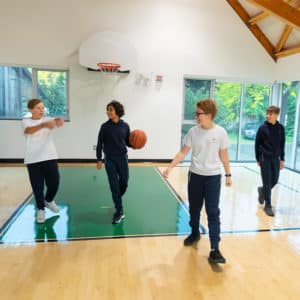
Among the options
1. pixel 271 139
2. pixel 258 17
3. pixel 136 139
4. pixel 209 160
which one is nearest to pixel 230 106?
pixel 258 17

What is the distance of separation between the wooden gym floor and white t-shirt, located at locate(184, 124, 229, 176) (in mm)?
894

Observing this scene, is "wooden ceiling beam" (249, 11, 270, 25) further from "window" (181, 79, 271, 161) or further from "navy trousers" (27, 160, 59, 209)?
"navy trousers" (27, 160, 59, 209)

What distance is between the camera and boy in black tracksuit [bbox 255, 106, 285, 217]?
152 inches

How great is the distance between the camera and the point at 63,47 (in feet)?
22.0

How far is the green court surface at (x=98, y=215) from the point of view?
325 centimetres

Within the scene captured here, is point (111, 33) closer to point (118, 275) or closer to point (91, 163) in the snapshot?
point (91, 163)

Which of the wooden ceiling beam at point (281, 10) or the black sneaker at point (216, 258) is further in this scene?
the wooden ceiling beam at point (281, 10)

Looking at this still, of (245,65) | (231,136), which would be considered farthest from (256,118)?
(245,65)

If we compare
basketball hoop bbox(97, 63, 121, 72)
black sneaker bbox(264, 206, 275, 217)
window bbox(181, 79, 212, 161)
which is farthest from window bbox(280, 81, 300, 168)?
basketball hoop bbox(97, 63, 121, 72)

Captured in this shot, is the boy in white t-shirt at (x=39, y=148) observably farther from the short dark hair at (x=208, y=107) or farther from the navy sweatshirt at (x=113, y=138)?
the short dark hair at (x=208, y=107)

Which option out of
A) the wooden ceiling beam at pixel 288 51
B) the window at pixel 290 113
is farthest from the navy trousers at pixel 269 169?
the wooden ceiling beam at pixel 288 51

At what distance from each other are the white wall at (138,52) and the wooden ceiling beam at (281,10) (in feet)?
8.69

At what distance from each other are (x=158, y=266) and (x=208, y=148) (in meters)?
1.17

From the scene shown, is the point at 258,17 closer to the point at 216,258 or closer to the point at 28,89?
the point at 28,89
